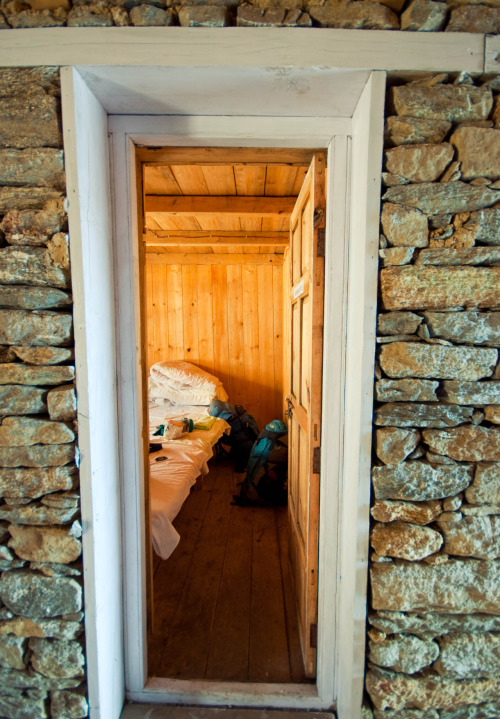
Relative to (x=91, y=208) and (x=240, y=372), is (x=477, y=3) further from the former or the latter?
(x=240, y=372)

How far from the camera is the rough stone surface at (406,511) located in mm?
1146

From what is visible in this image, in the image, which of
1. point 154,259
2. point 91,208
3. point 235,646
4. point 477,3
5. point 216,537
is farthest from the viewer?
point 154,259

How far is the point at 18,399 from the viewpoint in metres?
1.15

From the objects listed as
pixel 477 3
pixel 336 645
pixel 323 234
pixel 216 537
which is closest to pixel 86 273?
pixel 323 234

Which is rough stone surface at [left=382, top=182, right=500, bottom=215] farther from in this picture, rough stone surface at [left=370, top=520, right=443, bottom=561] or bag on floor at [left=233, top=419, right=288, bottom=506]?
bag on floor at [left=233, top=419, right=288, bottom=506]

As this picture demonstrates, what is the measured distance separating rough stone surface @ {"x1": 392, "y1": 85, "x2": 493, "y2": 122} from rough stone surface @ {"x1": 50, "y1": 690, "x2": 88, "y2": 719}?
87.2 inches

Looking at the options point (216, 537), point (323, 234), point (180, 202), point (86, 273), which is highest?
point (180, 202)

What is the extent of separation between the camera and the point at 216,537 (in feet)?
8.64

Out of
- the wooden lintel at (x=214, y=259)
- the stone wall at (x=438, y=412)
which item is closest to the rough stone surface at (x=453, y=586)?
the stone wall at (x=438, y=412)

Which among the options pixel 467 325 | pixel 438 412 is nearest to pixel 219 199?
pixel 467 325

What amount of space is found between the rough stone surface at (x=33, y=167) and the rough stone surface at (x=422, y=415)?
1.28 m

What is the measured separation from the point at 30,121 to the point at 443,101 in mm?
1284

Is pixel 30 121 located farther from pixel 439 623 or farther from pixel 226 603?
pixel 226 603

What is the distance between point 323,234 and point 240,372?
11.0ft
